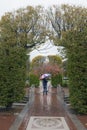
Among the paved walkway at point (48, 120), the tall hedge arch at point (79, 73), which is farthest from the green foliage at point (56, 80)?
the tall hedge arch at point (79, 73)

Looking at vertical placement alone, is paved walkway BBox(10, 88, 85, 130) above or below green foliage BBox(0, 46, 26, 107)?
below

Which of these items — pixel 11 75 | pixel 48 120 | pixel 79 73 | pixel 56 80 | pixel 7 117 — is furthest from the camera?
pixel 56 80

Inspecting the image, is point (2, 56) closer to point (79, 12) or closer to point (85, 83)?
point (85, 83)

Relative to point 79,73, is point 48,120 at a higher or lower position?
lower

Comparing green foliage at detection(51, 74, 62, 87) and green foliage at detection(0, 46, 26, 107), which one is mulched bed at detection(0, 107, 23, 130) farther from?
green foliage at detection(51, 74, 62, 87)

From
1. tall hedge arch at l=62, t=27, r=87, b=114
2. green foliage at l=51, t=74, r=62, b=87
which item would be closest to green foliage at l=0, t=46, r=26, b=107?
tall hedge arch at l=62, t=27, r=87, b=114

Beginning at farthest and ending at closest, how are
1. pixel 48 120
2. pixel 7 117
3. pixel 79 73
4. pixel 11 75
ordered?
pixel 11 75 < pixel 79 73 < pixel 7 117 < pixel 48 120

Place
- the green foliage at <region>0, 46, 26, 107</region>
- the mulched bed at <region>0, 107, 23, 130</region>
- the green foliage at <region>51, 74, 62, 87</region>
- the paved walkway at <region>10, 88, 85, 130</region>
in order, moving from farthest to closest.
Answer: the green foliage at <region>51, 74, 62, 87</region>
the green foliage at <region>0, 46, 26, 107</region>
the mulched bed at <region>0, 107, 23, 130</region>
the paved walkway at <region>10, 88, 85, 130</region>

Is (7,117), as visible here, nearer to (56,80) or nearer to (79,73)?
(79,73)

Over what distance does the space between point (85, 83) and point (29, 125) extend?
3.90 m

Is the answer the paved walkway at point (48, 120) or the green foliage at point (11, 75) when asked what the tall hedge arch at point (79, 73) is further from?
the green foliage at point (11, 75)

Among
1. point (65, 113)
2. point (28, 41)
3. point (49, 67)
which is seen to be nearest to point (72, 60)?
point (65, 113)

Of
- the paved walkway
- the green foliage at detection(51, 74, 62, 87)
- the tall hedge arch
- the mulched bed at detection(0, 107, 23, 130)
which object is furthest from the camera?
the green foliage at detection(51, 74, 62, 87)

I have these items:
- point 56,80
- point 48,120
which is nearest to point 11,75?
point 48,120
